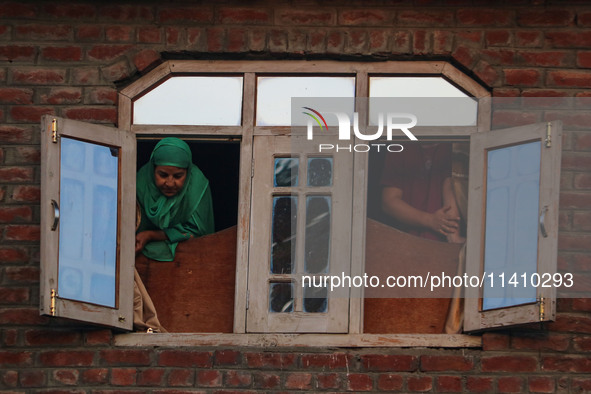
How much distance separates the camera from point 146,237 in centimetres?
846

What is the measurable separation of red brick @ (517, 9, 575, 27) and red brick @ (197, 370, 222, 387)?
233 centimetres

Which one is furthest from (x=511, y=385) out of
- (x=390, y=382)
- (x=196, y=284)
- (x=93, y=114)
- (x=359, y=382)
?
(x=93, y=114)

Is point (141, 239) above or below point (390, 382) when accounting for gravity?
above

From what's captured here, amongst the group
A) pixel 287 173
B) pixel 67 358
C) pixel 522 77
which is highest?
pixel 522 77

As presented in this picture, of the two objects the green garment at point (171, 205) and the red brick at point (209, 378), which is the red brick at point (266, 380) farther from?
the green garment at point (171, 205)

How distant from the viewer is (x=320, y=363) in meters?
8.04

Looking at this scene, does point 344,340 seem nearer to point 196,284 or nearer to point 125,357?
point 196,284

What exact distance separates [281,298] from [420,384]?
0.80 meters

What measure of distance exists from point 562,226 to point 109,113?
2.33 m

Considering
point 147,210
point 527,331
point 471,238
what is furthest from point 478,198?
point 147,210

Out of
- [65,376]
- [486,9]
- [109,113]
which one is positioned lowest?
[65,376]

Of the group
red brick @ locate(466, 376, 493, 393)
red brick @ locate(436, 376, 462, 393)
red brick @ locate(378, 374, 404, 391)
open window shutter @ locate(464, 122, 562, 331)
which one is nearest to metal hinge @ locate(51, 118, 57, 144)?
red brick @ locate(378, 374, 404, 391)

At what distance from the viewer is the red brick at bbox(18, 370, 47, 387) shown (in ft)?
26.6

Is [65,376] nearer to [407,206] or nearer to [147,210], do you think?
[147,210]
